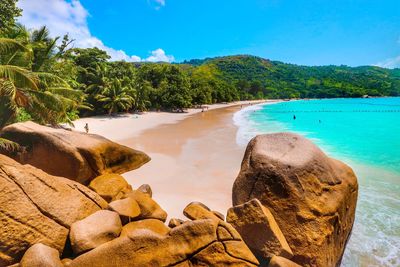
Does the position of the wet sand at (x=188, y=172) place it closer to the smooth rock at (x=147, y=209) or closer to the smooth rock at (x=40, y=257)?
the smooth rock at (x=147, y=209)

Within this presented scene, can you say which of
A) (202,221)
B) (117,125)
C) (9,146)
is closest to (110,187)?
(9,146)

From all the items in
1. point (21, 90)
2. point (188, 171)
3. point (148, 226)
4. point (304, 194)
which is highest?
point (21, 90)

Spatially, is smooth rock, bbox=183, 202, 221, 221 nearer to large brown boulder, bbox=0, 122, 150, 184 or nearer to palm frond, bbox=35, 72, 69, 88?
large brown boulder, bbox=0, 122, 150, 184

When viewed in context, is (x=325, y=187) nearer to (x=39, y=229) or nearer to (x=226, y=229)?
(x=226, y=229)

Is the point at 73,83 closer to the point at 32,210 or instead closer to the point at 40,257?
the point at 32,210

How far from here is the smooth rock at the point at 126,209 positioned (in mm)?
5363

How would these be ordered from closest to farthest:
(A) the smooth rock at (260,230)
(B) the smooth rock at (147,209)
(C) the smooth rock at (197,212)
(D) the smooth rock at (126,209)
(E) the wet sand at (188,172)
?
(A) the smooth rock at (260,230), (D) the smooth rock at (126,209), (B) the smooth rock at (147,209), (C) the smooth rock at (197,212), (E) the wet sand at (188,172)

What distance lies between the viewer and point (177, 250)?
162 inches

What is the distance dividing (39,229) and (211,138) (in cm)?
1600

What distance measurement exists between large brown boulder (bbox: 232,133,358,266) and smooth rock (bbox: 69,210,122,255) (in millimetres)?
2787

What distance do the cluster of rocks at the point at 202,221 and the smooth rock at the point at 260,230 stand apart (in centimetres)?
2

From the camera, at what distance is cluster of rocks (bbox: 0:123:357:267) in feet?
13.4

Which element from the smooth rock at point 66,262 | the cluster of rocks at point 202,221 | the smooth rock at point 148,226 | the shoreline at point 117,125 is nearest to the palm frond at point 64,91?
the shoreline at point 117,125

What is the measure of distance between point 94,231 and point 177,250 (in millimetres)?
1506
